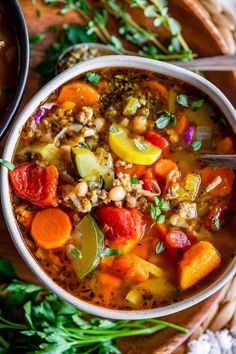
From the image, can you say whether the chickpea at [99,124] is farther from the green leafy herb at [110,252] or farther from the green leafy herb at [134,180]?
the green leafy herb at [110,252]

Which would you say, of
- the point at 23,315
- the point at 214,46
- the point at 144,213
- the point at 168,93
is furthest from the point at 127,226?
the point at 214,46

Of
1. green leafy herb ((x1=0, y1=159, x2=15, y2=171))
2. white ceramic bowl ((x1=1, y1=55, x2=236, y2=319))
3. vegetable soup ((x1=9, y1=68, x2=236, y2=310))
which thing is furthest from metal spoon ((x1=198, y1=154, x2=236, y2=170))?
green leafy herb ((x1=0, y1=159, x2=15, y2=171))

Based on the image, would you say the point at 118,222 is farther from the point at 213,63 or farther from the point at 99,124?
the point at 213,63

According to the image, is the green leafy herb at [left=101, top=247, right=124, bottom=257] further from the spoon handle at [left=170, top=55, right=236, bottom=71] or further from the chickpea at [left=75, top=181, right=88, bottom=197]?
the spoon handle at [left=170, top=55, right=236, bottom=71]

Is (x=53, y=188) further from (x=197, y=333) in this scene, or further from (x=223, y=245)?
(x=197, y=333)

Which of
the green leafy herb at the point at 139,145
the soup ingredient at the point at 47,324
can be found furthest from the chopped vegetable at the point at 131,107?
the soup ingredient at the point at 47,324

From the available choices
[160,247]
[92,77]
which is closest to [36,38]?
[92,77]

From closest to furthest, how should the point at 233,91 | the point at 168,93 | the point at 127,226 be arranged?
the point at 127,226, the point at 168,93, the point at 233,91
